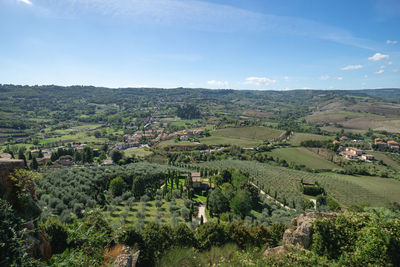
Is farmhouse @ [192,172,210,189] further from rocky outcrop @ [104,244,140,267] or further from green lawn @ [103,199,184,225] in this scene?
rocky outcrop @ [104,244,140,267]

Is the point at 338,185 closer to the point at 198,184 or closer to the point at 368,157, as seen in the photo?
the point at 198,184

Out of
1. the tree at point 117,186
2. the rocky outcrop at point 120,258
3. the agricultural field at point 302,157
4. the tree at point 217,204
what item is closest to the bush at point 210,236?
the rocky outcrop at point 120,258

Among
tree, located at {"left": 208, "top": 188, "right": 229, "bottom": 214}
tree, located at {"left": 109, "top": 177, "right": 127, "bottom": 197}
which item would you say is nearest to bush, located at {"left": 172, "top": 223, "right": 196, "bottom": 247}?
tree, located at {"left": 208, "top": 188, "right": 229, "bottom": 214}

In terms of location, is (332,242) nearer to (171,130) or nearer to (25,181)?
(25,181)

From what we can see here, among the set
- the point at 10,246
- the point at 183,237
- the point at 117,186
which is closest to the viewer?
the point at 10,246

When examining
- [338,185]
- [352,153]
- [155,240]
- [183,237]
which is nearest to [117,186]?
[183,237]

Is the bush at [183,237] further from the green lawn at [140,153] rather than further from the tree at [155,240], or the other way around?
the green lawn at [140,153]
